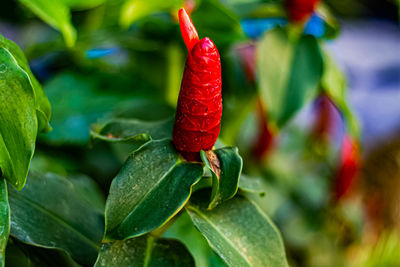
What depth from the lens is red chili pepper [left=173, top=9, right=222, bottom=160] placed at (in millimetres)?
491

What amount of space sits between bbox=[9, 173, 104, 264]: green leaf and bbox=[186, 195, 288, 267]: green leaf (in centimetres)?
14

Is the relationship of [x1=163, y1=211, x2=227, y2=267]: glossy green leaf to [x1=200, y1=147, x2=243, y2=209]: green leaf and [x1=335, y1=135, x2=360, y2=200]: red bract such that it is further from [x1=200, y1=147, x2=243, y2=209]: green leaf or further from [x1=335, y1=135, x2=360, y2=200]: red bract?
[x1=335, y1=135, x2=360, y2=200]: red bract

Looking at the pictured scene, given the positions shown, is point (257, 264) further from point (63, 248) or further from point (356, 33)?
point (356, 33)

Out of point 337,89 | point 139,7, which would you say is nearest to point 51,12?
point 139,7

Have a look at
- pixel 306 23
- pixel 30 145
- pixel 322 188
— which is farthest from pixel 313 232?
pixel 30 145

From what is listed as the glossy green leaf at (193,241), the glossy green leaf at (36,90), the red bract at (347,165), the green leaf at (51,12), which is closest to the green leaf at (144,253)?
the glossy green leaf at (36,90)

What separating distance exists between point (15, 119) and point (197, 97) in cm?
18

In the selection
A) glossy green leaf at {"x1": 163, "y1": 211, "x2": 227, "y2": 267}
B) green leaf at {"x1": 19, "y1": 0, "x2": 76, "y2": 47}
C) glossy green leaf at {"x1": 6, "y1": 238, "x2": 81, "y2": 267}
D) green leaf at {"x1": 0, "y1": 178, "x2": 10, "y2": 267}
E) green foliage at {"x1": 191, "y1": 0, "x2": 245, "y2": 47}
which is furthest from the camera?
green foliage at {"x1": 191, "y1": 0, "x2": 245, "y2": 47}

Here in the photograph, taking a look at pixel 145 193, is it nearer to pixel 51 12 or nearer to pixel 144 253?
pixel 144 253

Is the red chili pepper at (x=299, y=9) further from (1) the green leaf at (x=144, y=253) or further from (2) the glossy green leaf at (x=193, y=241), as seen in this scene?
(1) the green leaf at (x=144, y=253)

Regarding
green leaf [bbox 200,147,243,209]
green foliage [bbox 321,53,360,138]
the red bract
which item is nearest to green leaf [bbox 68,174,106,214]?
green leaf [bbox 200,147,243,209]

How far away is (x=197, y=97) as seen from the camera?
0.50m

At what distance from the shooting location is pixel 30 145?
0.48 metres

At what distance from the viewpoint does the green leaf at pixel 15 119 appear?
47 cm
